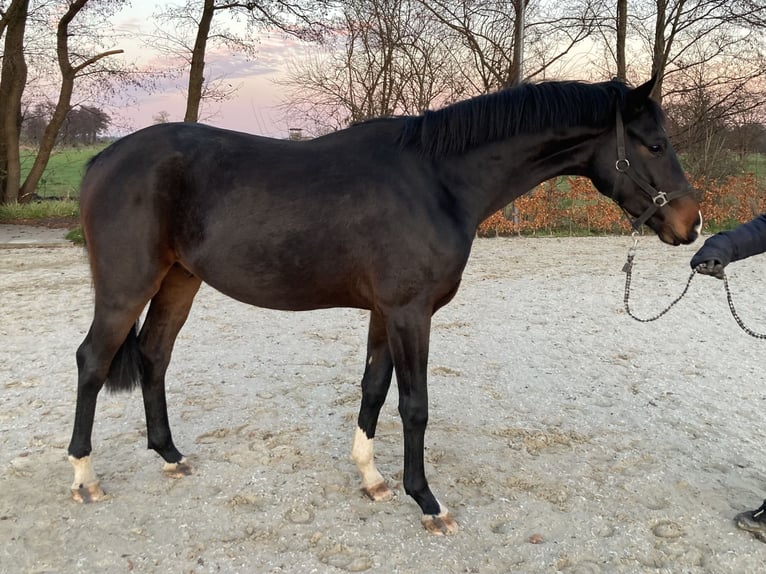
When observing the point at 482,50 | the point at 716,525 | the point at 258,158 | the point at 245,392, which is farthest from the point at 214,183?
the point at 482,50

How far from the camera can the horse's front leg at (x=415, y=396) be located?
255 cm

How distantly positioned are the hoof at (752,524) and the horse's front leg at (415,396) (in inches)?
49.9

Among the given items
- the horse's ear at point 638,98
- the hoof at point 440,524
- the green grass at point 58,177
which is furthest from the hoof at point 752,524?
the green grass at point 58,177

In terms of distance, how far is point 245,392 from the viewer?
4.23m

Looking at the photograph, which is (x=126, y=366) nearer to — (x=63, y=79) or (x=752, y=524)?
(x=752, y=524)

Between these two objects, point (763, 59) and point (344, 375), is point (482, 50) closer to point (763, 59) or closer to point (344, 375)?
point (763, 59)

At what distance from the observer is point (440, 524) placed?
2.61 meters

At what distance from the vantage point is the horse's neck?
2613mm

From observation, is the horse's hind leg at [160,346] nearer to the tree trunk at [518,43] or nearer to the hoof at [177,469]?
the hoof at [177,469]

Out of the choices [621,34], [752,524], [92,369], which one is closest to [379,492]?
[92,369]

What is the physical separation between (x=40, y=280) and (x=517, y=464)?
7297mm

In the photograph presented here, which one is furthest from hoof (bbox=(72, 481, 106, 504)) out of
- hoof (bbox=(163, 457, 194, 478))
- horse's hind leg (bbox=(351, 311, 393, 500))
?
horse's hind leg (bbox=(351, 311, 393, 500))

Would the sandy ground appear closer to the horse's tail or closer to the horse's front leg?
the horse's front leg

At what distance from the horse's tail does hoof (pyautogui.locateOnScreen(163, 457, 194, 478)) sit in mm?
460
